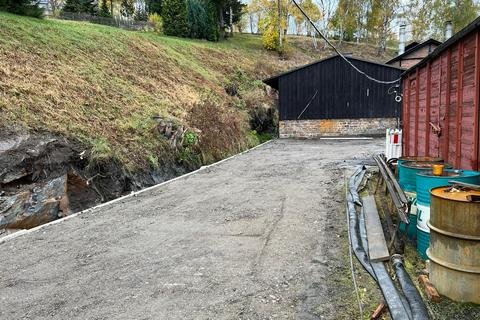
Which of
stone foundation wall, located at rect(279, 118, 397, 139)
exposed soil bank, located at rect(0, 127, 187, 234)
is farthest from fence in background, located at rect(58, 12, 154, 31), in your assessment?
exposed soil bank, located at rect(0, 127, 187, 234)

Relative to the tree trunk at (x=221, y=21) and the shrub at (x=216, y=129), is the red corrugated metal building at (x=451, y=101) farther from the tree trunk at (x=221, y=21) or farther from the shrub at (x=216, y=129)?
the tree trunk at (x=221, y=21)

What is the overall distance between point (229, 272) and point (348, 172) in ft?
22.4

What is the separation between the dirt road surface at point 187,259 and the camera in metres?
3.68

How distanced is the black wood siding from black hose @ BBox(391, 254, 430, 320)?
1935 centimetres

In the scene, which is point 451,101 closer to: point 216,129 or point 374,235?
point 374,235

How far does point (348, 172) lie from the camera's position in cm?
1041

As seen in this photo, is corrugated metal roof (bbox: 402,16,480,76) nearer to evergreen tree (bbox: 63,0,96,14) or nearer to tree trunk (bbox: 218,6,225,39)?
evergreen tree (bbox: 63,0,96,14)

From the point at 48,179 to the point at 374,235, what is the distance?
6.83 metres

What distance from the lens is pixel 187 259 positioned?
4871 mm

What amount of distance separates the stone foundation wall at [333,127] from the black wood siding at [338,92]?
269mm

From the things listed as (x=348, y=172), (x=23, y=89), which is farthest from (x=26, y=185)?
(x=348, y=172)

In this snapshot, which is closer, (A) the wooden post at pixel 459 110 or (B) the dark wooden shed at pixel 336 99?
(A) the wooden post at pixel 459 110

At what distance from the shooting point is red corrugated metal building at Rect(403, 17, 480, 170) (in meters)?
4.64

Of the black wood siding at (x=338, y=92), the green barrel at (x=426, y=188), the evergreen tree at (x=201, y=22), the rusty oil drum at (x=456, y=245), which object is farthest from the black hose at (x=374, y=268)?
the evergreen tree at (x=201, y=22)
